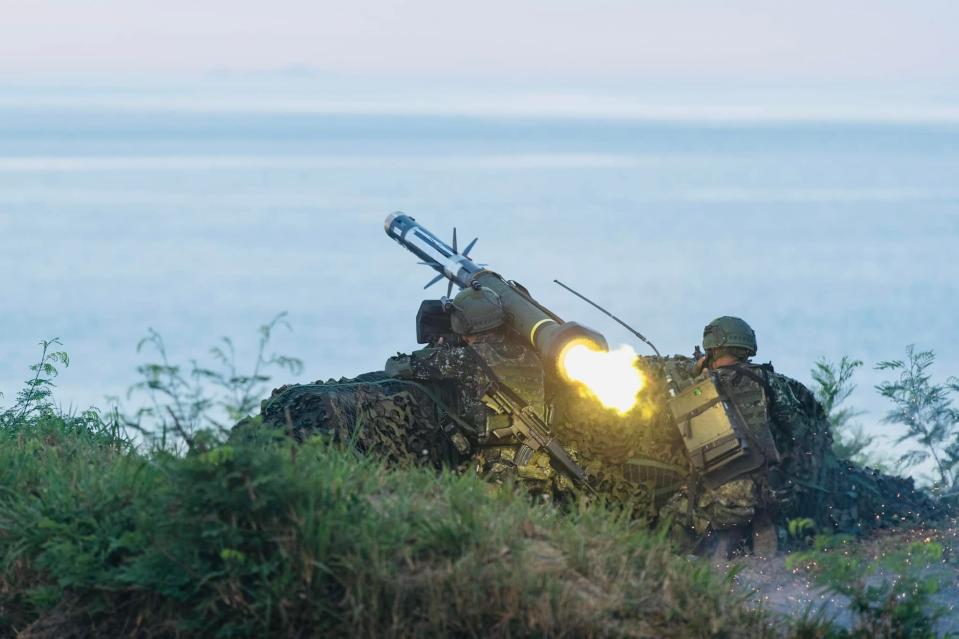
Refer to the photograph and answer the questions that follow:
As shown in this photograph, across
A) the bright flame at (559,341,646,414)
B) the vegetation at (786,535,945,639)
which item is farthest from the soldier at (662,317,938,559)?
the vegetation at (786,535,945,639)

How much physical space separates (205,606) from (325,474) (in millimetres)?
988

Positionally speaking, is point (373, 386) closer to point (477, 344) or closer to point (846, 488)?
point (477, 344)

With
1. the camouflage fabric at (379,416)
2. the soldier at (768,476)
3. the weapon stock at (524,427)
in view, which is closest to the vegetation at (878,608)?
the soldier at (768,476)

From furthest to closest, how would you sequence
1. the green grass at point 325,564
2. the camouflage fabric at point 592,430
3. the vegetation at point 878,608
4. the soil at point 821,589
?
the camouflage fabric at point 592,430 → the soil at point 821,589 → the vegetation at point 878,608 → the green grass at point 325,564

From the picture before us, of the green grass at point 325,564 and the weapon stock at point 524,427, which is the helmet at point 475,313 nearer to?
the weapon stock at point 524,427

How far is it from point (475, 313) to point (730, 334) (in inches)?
94.8

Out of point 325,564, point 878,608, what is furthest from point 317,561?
point 878,608

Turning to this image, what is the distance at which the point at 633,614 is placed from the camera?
8375mm

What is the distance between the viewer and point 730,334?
14.1m

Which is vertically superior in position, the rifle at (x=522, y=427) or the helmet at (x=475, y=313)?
the helmet at (x=475, y=313)

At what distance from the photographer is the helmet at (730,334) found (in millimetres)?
14133

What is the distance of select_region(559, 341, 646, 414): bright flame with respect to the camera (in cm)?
1356

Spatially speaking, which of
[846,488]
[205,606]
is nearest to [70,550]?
[205,606]

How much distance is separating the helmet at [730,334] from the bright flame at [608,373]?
0.90 metres
